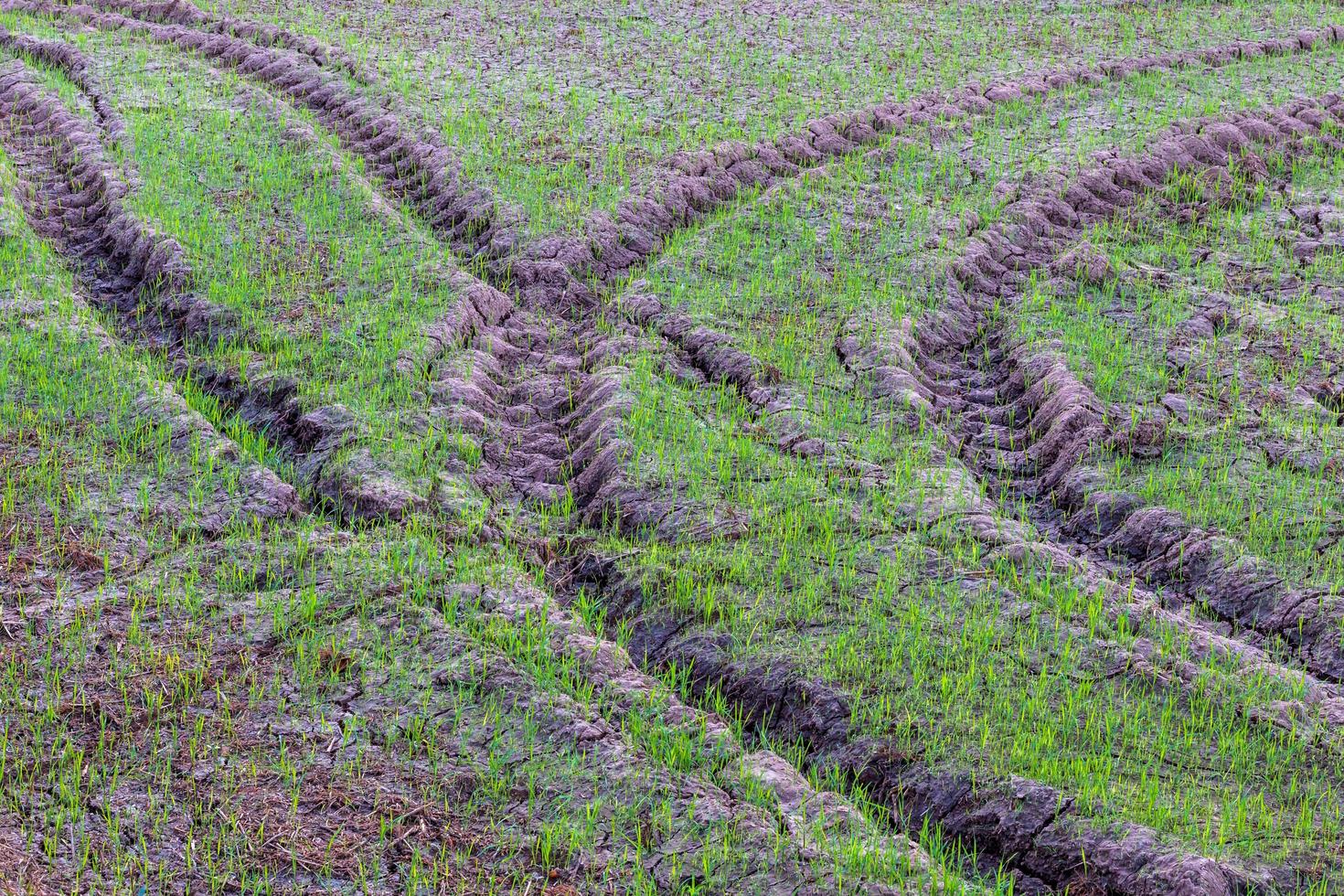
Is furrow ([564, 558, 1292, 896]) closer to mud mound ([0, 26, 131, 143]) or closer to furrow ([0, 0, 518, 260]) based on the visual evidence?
furrow ([0, 0, 518, 260])

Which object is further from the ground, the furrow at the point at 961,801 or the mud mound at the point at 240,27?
the furrow at the point at 961,801

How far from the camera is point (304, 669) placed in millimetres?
4973

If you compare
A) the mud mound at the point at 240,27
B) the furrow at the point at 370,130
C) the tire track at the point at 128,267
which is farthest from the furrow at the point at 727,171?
the mud mound at the point at 240,27

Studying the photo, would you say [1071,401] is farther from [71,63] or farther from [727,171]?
[71,63]

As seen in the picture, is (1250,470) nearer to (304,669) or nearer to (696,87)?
(304,669)

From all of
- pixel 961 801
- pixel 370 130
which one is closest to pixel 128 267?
pixel 370 130

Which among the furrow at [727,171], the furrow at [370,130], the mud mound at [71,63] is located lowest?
the mud mound at [71,63]

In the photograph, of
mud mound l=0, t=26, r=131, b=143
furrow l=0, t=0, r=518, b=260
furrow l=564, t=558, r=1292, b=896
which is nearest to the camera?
furrow l=564, t=558, r=1292, b=896

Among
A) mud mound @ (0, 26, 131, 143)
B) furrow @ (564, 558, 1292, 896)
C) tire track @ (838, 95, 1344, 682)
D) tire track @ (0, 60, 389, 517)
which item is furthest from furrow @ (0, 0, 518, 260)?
furrow @ (564, 558, 1292, 896)

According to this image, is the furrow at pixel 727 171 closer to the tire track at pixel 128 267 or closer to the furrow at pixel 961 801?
the tire track at pixel 128 267

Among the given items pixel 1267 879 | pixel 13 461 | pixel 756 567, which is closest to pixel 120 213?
pixel 13 461

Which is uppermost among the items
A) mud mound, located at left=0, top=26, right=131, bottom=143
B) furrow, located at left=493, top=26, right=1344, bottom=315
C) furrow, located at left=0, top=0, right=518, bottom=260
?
furrow, located at left=493, top=26, right=1344, bottom=315

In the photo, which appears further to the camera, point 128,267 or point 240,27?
point 240,27

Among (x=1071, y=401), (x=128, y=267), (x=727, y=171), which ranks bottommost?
(x=128, y=267)
